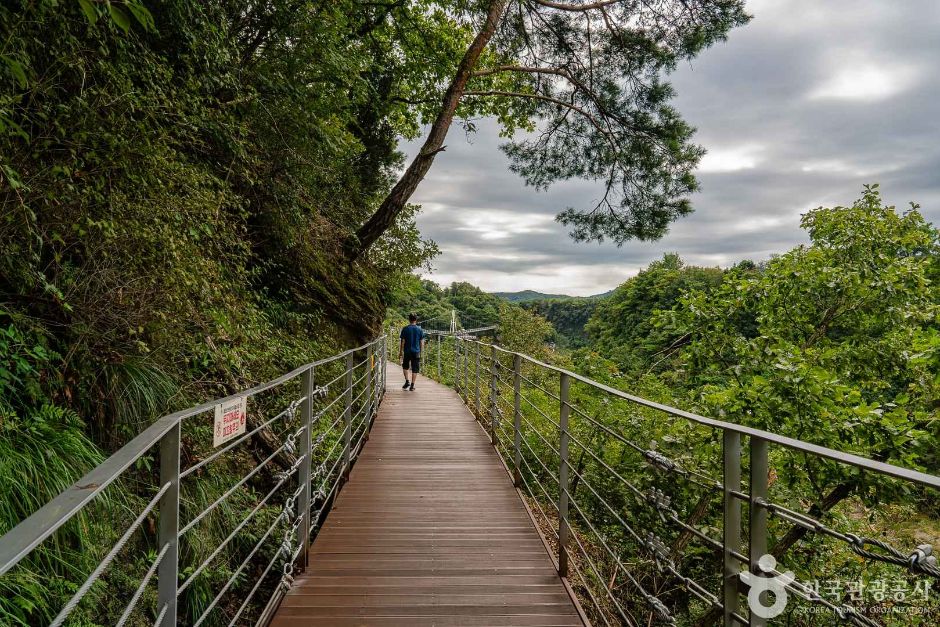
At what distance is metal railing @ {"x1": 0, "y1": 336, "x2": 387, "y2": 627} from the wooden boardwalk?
0.72ft

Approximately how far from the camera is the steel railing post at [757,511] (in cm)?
135

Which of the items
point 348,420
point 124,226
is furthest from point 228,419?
point 348,420

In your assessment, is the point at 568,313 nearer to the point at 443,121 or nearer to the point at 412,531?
the point at 443,121

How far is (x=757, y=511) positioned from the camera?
4.46 feet

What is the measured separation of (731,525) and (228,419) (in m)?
1.75

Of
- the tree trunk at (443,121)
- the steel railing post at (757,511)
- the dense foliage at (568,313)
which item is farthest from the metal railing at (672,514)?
the dense foliage at (568,313)

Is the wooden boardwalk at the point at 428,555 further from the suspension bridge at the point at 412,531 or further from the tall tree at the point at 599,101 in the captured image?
the tall tree at the point at 599,101

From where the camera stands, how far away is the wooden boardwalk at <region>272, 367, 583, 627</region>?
95.3 inches

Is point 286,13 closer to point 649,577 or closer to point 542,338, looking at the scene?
point 649,577

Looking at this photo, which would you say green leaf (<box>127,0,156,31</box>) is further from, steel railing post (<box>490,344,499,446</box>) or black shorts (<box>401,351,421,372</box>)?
black shorts (<box>401,351,421,372</box>)

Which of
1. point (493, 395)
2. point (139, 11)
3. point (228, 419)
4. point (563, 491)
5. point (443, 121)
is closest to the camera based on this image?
point (139, 11)

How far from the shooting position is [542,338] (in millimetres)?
25766

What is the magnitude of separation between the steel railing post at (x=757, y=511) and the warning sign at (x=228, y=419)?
1.69m

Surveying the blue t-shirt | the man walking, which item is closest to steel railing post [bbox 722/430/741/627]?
the man walking
